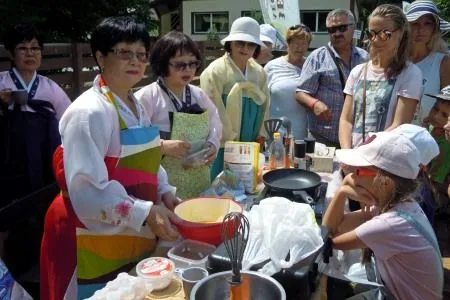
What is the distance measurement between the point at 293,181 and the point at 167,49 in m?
0.96

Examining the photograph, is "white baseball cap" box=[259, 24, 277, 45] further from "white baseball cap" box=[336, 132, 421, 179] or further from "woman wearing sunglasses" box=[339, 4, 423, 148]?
"white baseball cap" box=[336, 132, 421, 179]

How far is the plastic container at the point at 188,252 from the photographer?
1629 millimetres

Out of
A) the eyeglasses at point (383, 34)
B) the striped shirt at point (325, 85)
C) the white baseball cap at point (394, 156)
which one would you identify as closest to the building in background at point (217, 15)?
the striped shirt at point (325, 85)

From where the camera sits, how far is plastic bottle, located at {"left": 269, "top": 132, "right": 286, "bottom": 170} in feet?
9.02

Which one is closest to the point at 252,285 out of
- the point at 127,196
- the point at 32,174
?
the point at 127,196

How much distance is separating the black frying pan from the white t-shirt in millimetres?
652

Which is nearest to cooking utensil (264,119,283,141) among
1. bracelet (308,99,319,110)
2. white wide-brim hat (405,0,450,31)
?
bracelet (308,99,319,110)

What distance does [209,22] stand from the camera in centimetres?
2019

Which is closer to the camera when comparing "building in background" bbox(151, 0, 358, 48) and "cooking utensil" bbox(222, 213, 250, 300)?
"cooking utensil" bbox(222, 213, 250, 300)

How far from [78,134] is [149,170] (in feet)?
1.17

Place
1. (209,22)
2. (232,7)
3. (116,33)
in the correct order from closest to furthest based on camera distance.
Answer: (116,33) → (232,7) → (209,22)

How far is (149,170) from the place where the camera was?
1753 millimetres

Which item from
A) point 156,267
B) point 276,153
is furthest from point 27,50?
point 156,267

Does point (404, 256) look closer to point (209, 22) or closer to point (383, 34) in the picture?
point (383, 34)
